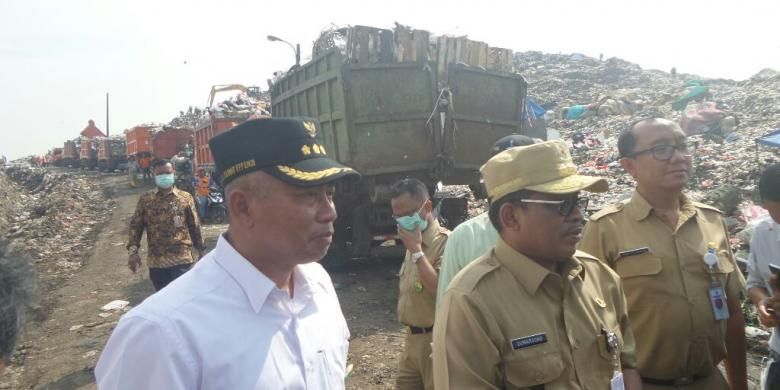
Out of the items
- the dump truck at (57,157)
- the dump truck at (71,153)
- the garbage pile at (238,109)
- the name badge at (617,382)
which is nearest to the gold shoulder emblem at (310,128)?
the name badge at (617,382)

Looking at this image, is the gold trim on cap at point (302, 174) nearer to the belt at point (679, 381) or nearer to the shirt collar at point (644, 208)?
the shirt collar at point (644, 208)

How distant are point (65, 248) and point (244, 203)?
1261cm

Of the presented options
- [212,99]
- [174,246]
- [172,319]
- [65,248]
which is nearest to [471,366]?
[172,319]

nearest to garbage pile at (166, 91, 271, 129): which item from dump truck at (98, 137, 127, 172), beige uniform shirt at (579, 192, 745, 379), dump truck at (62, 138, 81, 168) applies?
beige uniform shirt at (579, 192, 745, 379)

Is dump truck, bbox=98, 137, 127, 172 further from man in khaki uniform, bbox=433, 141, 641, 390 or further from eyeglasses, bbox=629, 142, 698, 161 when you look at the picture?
man in khaki uniform, bbox=433, 141, 641, 390

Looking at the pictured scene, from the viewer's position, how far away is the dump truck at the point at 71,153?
36500mm

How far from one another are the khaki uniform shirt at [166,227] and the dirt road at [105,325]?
3.95 feet

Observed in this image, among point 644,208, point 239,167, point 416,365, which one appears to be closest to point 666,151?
point 644,208

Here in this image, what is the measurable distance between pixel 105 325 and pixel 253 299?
238 inches

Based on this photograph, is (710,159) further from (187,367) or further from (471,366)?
(187,367)

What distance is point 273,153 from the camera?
5.01 ft

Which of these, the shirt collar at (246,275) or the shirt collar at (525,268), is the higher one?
the shirt collar at (246,275)

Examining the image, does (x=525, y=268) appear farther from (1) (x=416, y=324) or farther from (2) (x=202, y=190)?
(2) (x=202, y=190)

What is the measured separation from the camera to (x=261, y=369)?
1383mm
